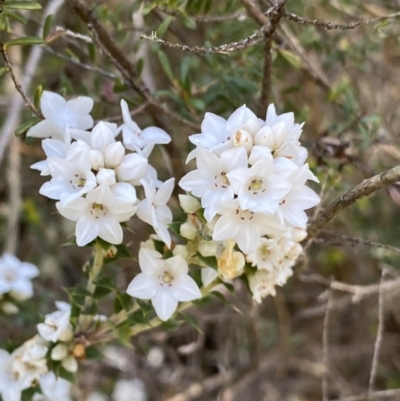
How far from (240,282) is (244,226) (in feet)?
2.49

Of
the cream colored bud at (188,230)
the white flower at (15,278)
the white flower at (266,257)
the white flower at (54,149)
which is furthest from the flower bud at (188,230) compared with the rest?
the white flower at (15,278)

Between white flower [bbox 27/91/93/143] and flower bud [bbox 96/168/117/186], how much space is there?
15cm

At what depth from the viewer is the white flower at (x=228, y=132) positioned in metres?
0.79

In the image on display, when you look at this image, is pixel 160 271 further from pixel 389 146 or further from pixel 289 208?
pixel 389 146

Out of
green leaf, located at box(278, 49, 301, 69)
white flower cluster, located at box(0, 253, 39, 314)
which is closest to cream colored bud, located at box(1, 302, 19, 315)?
white flower cluster, located at box(0, 253, 39, 314)

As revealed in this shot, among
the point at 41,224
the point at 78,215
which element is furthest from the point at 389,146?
the point at 41,224

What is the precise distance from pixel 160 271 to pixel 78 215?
0.58 ft

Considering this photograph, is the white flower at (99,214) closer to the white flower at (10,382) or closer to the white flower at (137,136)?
the white flower at (137,136)

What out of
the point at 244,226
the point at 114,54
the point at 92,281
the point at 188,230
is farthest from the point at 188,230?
the point at 114,54

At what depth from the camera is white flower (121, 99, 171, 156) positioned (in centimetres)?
91

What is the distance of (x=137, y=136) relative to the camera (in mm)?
947

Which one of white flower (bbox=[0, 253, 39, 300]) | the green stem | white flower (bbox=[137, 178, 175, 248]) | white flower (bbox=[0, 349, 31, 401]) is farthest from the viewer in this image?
white flower (bbox=[0, 253, 39, 300])

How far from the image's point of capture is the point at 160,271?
934 millimetres

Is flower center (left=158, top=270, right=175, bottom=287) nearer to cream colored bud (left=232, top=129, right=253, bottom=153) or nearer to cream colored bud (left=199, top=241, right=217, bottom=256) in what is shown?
cream colored bud (left=199, top=241, right=217, bottom=256)
